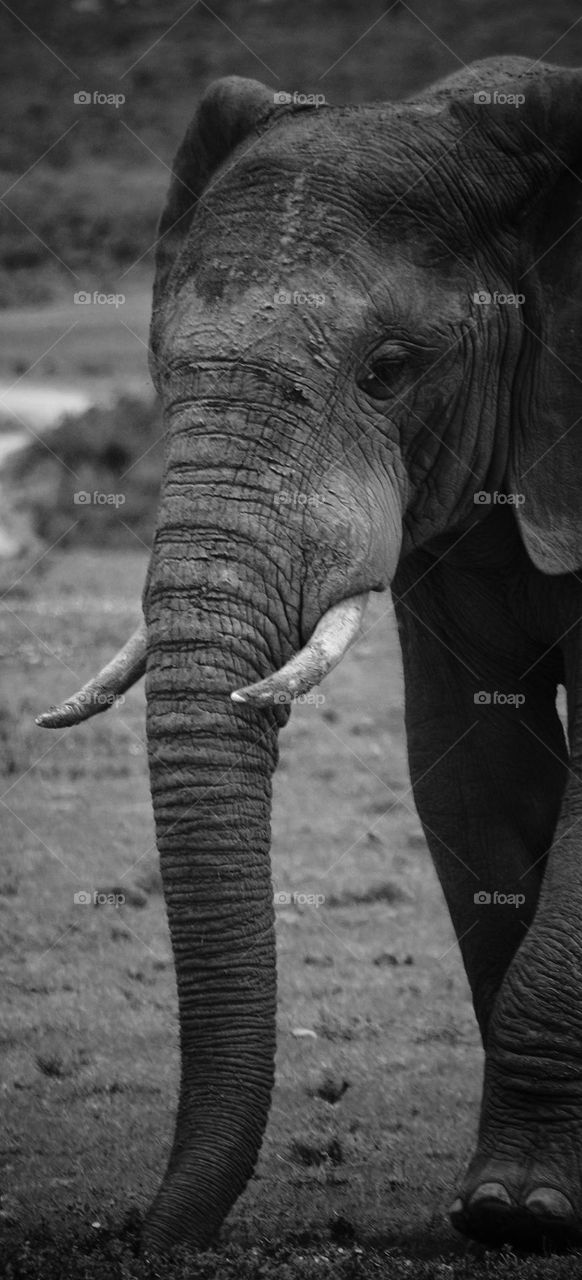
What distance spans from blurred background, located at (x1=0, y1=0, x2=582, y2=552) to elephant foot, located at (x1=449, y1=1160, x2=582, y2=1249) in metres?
16.1

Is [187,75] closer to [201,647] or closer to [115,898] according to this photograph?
[115,898]

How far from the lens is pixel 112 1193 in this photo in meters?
6.36

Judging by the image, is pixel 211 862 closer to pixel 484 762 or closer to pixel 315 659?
pixel 315 659

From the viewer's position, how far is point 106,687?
5.30 meters
